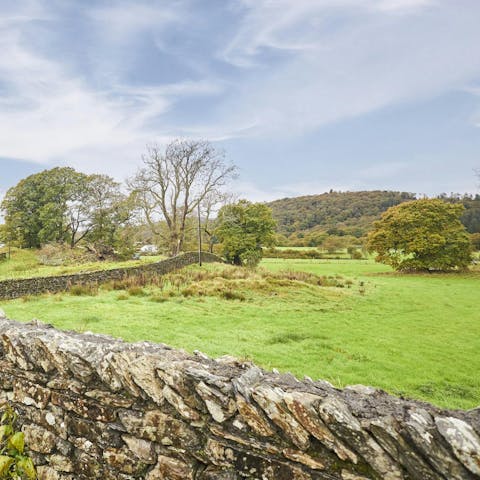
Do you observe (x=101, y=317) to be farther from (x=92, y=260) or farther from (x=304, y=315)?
(x=92, y=260)

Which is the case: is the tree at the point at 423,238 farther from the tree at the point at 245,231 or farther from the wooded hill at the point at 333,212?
the wooded hill at the point at 333,212

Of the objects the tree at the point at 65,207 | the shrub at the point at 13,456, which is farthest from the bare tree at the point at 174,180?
the shrub at the point at 13,456

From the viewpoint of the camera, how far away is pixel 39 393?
3479mm

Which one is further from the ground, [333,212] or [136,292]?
Result: [333,212]

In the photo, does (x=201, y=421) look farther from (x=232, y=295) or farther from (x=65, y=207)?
(x=65, y=207)

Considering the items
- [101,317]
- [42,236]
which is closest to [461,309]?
[101,317]

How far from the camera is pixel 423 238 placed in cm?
3184

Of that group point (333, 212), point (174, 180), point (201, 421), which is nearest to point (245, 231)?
point (174, 180)

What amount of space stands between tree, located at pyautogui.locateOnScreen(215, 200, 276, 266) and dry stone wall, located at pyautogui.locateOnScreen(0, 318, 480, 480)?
3122 centimetres

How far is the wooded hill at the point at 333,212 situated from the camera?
7569 centimetres

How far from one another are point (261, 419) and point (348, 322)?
31.9 ft

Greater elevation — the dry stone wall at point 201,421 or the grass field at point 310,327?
the dry stone wall at point 201,421

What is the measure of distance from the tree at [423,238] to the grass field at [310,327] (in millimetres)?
15856

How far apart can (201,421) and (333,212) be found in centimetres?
9999
